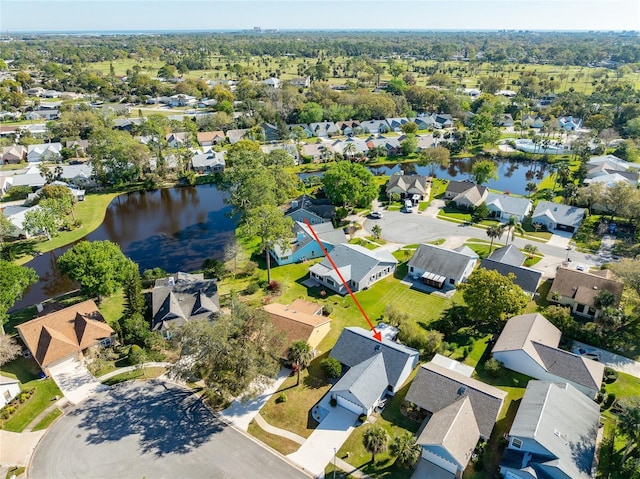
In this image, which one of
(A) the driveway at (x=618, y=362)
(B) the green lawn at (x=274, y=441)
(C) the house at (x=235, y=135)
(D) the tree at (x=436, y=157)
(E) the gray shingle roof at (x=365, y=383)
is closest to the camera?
(B) the green lawn at (x=274, y=441)

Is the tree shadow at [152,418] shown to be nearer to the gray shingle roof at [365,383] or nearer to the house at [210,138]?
the gray shingle roof at [365,383]

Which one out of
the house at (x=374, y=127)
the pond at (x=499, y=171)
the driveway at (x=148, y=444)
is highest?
the house at (x=374, y=127)

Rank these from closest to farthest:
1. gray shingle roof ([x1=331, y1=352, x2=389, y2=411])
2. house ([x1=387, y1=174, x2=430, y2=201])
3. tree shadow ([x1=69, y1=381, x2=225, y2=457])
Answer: tree shadow ([x1=69, y1=381, x2=225, y2=457])
gray shingle roof ([x1=331, y1=352, x2=389, y2=411])
house ([x1=387, y1=174, x2=430, y2=201])

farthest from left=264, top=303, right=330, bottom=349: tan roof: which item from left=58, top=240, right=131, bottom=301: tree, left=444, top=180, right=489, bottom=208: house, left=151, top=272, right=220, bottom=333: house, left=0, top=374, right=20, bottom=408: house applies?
left=444, top=180, right=489, bottom=208: house

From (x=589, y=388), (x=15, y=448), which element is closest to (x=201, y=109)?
(x=15, y=448)

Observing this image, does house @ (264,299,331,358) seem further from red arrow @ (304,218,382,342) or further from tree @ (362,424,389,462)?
tree @ (362,424,389,462)

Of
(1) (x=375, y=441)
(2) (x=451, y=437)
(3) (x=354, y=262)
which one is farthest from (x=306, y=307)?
(2) (x=451, y=437)

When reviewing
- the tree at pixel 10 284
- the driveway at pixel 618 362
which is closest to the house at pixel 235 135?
the tree at pixel 10 284
